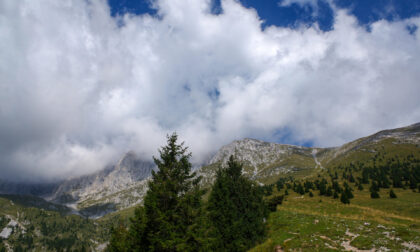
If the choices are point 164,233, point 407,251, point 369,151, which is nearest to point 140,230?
point 164,233

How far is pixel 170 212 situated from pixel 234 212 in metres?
13.4

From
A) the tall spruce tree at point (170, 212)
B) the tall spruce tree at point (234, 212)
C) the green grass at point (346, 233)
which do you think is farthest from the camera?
the tall spruce tree at point (234, 212)

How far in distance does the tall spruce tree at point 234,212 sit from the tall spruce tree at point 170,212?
8560 mm

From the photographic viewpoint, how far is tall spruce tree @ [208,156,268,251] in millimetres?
26188

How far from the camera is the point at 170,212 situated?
55.6 ft

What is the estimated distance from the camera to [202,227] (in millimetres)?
17109

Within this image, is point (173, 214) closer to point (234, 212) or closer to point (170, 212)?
point (170, 212)

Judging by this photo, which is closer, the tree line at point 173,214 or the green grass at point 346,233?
the tree line at point 173,214

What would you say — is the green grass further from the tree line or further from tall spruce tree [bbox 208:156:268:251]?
the tree line

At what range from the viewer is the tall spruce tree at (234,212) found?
26.2 m

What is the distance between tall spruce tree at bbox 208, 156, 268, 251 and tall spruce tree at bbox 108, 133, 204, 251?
337 inches

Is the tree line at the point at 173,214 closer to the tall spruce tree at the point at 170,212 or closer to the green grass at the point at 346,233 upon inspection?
the tall spruce tree at the point at 170,212

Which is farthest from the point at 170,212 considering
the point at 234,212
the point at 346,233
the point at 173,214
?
the point at 346,233

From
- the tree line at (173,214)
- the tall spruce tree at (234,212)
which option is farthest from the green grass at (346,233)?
the tree line at (173,214)
